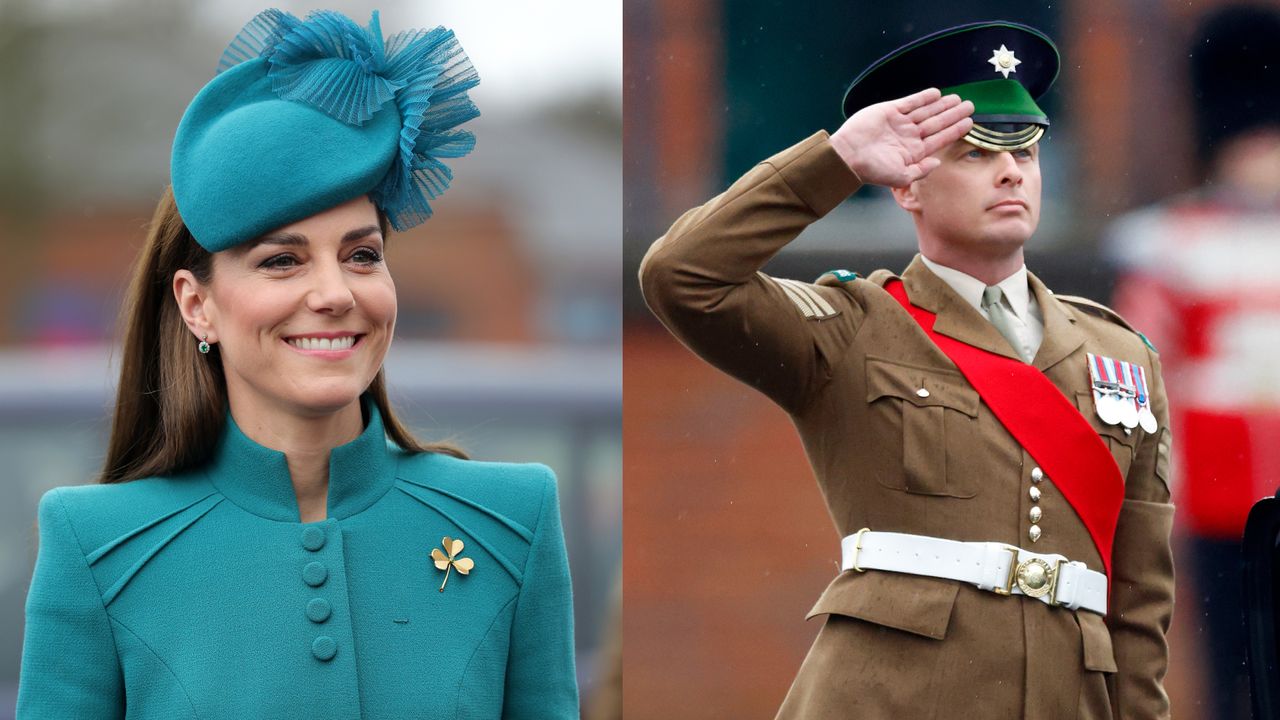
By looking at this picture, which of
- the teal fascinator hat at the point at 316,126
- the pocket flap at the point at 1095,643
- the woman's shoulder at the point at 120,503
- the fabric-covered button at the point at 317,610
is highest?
the teal fascinator hat at the point at 316,126

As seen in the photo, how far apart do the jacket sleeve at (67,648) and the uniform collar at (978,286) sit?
1.60 metres

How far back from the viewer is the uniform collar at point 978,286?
135 inches

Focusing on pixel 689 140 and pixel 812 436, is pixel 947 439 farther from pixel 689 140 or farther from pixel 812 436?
pixel 689 140

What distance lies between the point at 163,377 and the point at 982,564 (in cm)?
143

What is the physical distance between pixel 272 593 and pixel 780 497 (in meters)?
1.48

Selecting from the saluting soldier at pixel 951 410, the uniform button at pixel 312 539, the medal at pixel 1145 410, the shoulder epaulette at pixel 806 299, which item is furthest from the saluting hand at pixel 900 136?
the uniform button at pixel 312 539

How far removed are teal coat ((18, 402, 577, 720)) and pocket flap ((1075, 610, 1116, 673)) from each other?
95 cm

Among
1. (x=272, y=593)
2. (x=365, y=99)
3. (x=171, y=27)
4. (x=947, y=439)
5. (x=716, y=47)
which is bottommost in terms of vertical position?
(x=272, y=593)

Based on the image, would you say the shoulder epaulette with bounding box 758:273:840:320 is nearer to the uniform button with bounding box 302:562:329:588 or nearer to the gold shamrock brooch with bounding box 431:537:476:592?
the gold shamrock brooch with bounding box 431:537:476:592

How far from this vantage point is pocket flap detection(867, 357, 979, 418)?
11.0ft

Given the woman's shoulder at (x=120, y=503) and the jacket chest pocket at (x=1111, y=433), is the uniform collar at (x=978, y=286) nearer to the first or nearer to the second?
the jacket chest pocket at (x=1111, y=433)

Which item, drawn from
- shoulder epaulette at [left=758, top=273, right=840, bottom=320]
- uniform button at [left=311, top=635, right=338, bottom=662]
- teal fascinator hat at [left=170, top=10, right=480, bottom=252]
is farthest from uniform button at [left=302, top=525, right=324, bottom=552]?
shoulder epaulette at [left=758, top=273, right=840, bottom=320]

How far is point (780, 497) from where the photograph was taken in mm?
4023

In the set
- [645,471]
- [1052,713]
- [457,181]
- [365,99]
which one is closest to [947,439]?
[1052,713]
